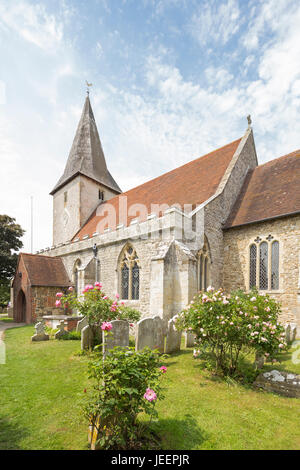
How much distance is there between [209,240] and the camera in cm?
1170

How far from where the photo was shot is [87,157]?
78.7 ft

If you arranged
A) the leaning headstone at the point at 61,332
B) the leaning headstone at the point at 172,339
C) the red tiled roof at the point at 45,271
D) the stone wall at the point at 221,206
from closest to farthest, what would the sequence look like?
the leaning headstone at the point at 172,339 < the leaning headstone at the point at 61,332 < the stone wall at the point at 221,206 < the red tiled roof at the point at 45,271

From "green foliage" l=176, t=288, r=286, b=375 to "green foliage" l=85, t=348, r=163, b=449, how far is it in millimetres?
2642

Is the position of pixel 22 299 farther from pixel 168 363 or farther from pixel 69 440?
pixel 69 440

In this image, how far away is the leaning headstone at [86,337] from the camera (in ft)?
26.0

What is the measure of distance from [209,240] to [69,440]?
9.71m

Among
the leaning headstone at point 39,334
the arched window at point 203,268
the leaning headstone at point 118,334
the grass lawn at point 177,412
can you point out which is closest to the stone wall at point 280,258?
the arched window at point 203,268

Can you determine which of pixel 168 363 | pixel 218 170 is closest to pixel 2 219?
pixel 218 170

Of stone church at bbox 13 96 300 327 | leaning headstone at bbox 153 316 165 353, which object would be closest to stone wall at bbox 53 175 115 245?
stone church at bbox 13 96 300 327

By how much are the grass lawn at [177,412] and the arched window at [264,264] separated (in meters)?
5.16

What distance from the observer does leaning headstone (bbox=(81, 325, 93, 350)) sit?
26.0 ft

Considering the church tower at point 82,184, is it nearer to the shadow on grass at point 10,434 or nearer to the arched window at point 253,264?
the arched window at point 253,264

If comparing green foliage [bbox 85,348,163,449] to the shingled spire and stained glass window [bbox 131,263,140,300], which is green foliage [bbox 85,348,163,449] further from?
the shingled spire

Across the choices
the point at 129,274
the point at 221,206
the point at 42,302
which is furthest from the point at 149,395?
the point at 42,302
